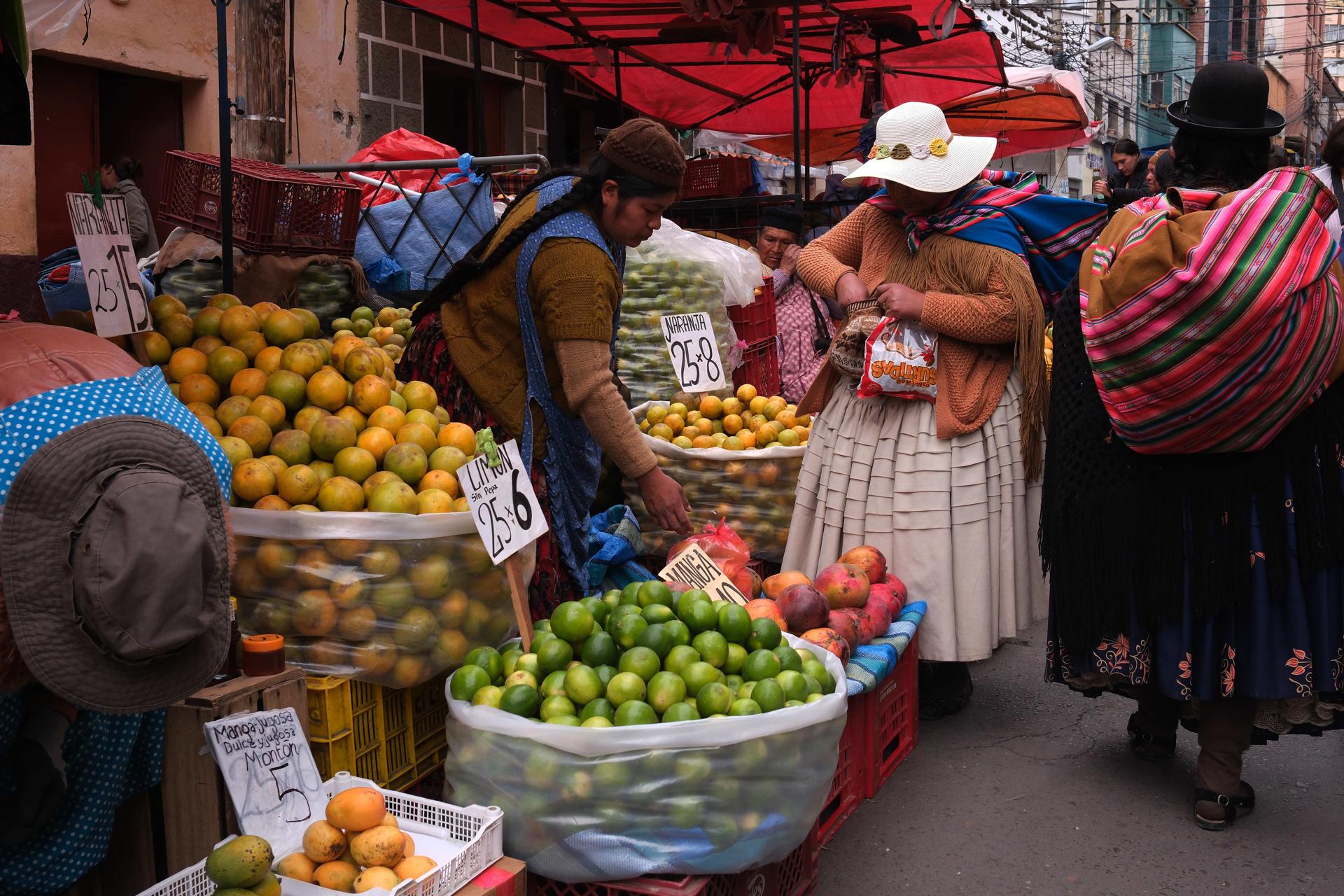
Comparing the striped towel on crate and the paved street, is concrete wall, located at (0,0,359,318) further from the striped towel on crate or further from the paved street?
the paved street

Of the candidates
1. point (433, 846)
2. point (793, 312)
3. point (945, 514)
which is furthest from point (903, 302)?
point (793, 312)

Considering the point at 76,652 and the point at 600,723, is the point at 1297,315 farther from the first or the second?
the point at 76,652

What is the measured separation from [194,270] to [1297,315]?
13.7ft

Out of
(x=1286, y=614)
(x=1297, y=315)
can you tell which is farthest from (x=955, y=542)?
(x=1297, y=315)

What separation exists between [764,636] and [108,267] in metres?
1.88

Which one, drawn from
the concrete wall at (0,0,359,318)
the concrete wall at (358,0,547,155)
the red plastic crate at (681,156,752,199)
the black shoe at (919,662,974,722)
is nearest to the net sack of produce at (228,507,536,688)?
the black shoe at (919,662,974,722)

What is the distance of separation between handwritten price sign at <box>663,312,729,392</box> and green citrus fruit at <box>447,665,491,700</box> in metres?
2.74

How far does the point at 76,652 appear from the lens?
65.1 inches

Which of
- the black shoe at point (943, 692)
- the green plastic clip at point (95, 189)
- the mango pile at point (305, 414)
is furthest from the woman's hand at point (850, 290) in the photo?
the green plastic clip at point (95, 189)

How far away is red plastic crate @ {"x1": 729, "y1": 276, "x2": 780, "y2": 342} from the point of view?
642 centimetres

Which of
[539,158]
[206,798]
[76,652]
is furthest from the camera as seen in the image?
[539,158]

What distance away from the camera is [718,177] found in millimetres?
8898

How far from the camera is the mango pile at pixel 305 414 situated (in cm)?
270

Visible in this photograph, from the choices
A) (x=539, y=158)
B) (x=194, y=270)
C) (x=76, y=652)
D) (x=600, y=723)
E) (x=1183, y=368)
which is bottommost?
(x=600, y=723)
